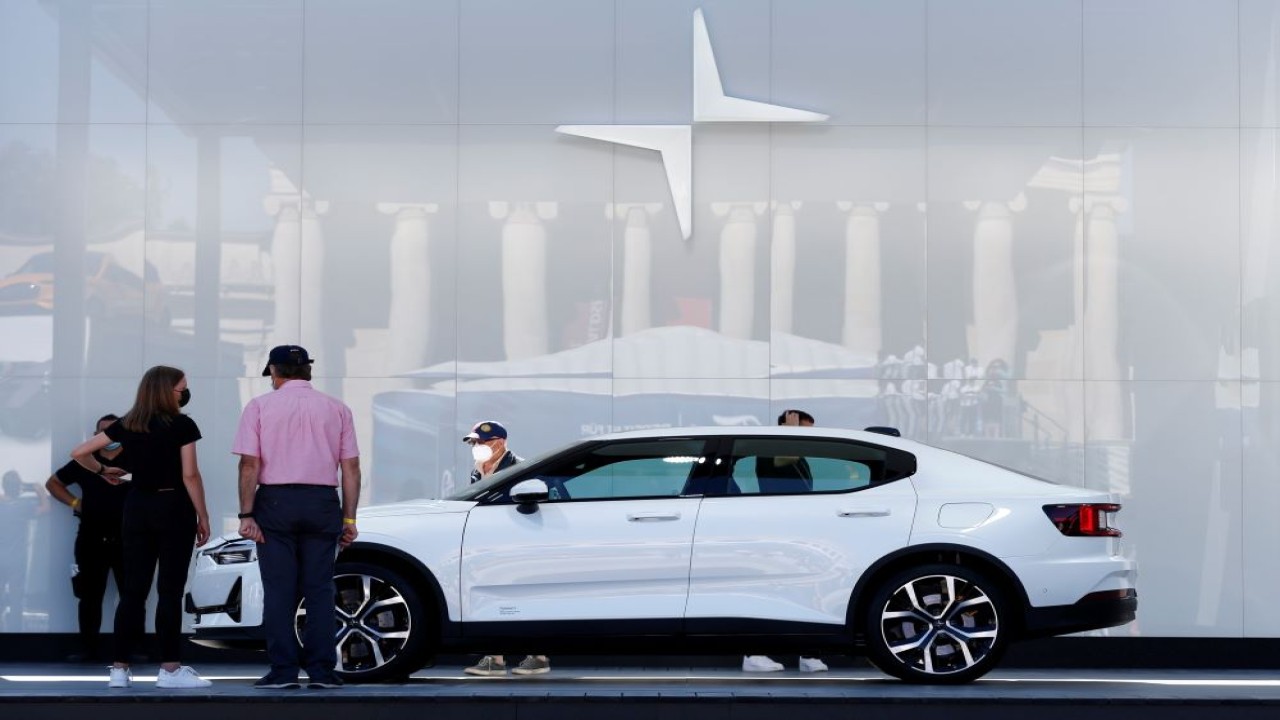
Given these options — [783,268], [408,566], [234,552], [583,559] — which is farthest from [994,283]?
[234,552]

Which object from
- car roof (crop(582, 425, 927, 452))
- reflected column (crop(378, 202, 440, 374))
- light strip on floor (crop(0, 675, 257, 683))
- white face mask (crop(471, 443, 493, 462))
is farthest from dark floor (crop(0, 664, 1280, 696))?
reflected column (crop(378, 202, 440, 374))

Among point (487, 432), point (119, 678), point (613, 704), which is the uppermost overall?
point (487, 432)

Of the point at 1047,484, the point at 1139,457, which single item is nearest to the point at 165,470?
the point at 1047,484

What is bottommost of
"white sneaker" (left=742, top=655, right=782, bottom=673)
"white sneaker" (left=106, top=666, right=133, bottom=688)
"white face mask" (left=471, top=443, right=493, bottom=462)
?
"white sneaker" (left=742, top=655, right=782, bottom=673)

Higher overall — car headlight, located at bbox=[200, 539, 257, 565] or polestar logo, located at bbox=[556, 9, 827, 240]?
polestar logo, located at bbox=[556, 9, 827, 240]

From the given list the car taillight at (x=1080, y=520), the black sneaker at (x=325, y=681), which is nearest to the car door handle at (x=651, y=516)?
the black sneaker at (x=325, y=681)

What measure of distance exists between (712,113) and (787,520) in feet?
16.3

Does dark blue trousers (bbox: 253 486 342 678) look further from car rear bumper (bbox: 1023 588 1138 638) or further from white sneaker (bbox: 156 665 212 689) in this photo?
car rear bumper (bbox: 1023 588 1138 638)

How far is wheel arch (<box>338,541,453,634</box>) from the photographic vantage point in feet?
30.8

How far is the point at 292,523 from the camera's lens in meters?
8.92

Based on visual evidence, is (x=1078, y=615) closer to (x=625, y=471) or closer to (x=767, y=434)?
(x=767, y=434)

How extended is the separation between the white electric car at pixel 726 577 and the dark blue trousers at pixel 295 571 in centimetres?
43

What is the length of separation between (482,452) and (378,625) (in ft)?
8.36

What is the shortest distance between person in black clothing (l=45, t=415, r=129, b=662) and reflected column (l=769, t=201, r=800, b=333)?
5319 millimetres
